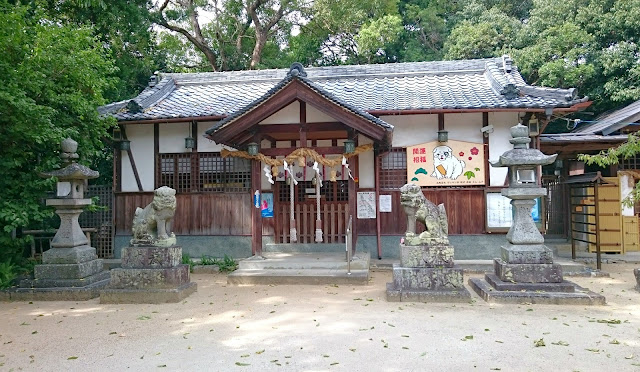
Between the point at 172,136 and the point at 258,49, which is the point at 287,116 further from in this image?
the point at 258,49

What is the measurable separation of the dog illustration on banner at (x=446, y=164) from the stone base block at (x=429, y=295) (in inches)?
172

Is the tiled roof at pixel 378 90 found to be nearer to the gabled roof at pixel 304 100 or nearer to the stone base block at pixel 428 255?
the gabled roof at pixel 304 100

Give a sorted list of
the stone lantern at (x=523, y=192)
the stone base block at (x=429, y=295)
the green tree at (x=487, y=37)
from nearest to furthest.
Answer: the stone base block at (x=429, y=295), the stone lantern at (x=523, y=192), the green tree at (x=487, y=37)

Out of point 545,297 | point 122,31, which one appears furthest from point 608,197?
point 122,31

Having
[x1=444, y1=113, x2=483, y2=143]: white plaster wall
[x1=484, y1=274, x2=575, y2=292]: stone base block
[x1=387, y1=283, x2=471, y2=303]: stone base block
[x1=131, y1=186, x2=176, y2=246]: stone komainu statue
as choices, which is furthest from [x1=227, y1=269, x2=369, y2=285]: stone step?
[x1=444, y1=113, x2=483, y2=143]: white plaster wall

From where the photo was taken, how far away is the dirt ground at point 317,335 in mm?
4656

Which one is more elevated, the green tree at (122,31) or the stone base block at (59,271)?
the green tree at (122,31)

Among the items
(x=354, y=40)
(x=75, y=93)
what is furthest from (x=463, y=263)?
(x=354, y=40)

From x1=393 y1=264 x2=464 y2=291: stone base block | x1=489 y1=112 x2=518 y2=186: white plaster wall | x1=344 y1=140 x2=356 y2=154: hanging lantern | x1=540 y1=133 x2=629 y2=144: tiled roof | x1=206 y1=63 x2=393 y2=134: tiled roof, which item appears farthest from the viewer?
x1=540 y1=133 x2=629 y2=144: tiled roof

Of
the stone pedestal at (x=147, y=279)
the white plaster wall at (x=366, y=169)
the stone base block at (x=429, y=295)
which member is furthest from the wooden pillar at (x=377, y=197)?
the stone pedestal at (x=147, y=279)

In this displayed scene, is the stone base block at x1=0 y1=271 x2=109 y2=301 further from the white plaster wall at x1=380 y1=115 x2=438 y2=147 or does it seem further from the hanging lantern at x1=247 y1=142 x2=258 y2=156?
the white plaster wall at x1=380 y1=115 x2=438 y2=147

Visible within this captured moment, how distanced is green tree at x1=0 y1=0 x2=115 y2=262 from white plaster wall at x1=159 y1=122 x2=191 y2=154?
83.2 inches

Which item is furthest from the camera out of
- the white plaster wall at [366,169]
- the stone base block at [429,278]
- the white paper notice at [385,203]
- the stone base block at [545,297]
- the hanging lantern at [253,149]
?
the white plaster wall at [366,169]

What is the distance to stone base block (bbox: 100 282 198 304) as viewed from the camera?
758 cm
